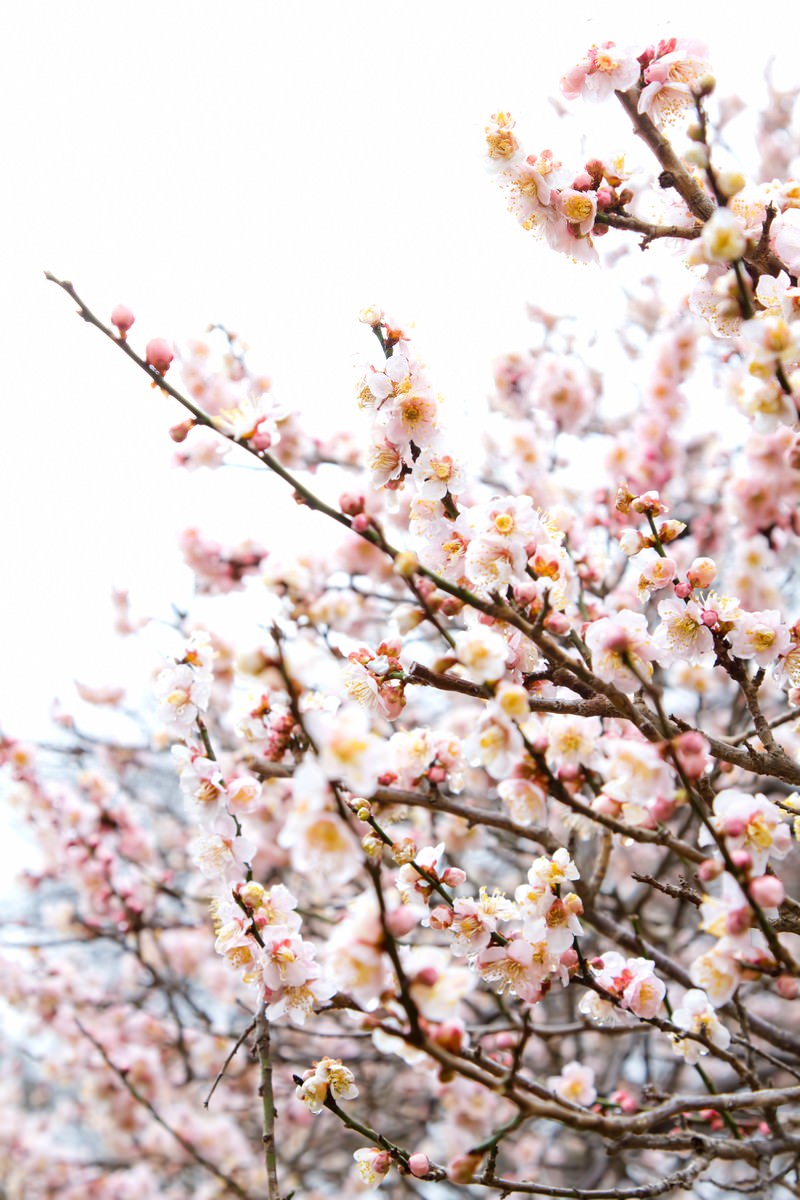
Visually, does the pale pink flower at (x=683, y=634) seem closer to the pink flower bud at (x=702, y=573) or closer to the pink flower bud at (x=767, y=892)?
the pink flower bud at (x=702, y=573)

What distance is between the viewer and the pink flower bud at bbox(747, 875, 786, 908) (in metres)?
1.12

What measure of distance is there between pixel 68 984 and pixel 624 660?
515 cm

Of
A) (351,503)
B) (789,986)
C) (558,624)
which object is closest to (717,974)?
(789,986)

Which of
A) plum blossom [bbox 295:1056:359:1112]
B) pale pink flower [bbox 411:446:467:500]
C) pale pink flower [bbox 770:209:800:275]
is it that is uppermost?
pale pink flower [bbox 770:209:800:275]

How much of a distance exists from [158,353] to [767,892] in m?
1.32

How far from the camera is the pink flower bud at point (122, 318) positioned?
1545mm

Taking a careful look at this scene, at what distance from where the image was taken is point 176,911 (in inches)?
240

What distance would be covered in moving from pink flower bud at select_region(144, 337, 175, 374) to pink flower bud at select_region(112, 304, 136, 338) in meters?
0.05

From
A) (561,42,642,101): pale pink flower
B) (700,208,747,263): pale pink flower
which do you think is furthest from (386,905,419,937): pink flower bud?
(561,42,642,101): pale pink flower

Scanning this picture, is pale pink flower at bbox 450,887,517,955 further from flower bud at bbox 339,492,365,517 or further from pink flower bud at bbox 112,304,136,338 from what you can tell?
pink flower bud at bbox 112,304,136,338

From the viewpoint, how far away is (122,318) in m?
1.55

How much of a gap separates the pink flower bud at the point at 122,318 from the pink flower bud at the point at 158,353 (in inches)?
2.1

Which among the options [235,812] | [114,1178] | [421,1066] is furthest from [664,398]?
[114,1178]

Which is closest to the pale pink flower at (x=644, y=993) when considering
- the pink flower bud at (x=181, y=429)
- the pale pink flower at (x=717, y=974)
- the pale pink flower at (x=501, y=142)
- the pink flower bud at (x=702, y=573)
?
the pale pink flower at (x=717, y=974)
